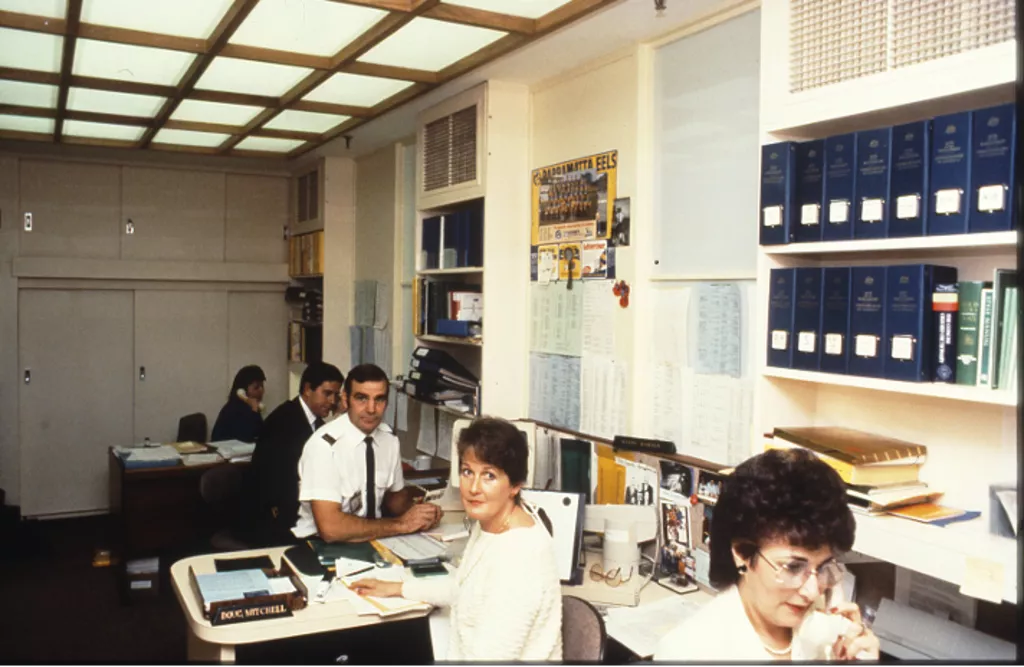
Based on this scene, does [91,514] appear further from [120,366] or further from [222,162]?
[222,162]

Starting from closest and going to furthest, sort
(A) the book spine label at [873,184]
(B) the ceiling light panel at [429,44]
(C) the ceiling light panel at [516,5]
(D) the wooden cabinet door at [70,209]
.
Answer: (A) the book spine label at [873,184], (C) the ceiling light panel at [516,5], (B) the ceiling light panel at [429,44], (D) the wooden cabinet door at [70,209]

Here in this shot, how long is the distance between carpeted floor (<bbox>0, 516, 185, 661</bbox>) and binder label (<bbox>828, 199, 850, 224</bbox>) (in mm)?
3498

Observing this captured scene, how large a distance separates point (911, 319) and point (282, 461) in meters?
2.54

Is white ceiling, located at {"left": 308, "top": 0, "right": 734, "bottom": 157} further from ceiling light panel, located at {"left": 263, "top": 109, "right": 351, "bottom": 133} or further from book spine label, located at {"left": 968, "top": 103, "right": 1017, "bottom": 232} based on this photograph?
book spine label, located at {"left": 968, "top": 103, "right": 1017, "bottom": 232}

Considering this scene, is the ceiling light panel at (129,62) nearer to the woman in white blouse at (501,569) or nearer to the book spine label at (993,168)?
the woman in white blouse at (501,569)

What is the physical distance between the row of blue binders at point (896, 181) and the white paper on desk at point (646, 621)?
1159 mm

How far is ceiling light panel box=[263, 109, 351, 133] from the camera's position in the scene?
457 centimetres

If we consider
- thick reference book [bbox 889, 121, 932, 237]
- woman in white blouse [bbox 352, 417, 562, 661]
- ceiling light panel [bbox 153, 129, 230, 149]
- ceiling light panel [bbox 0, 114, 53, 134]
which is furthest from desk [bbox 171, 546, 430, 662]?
ceiling light panel [bbox 0, 114, 53, 134]

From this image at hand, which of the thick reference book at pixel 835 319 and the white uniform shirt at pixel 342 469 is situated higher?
the thick reference book at pixel 835 319

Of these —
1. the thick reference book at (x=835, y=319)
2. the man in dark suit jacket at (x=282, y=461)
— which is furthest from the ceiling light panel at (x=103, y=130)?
the thick reference book at (x=835, y=319)

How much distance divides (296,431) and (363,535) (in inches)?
30.0

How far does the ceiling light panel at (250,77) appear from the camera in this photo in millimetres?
3543

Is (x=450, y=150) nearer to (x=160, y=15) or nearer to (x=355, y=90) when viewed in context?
(x=355, y=90)

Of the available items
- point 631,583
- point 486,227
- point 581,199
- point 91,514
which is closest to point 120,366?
point 91,514
